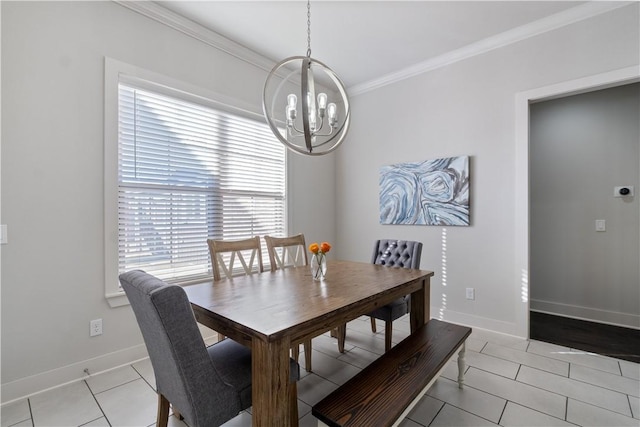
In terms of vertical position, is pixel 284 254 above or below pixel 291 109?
below

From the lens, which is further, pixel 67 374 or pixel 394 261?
pixel 394 261

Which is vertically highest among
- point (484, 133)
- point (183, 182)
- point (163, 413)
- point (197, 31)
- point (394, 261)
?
point (197, 31)

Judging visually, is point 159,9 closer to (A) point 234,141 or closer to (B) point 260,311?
(A) point 234,141

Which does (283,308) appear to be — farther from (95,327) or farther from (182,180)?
(182,180)

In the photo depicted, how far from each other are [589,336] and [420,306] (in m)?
2.02

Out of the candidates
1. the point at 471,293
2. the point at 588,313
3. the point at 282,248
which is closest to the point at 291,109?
the point at 282,248

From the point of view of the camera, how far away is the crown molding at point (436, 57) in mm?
2525

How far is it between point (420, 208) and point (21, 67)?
3.67m

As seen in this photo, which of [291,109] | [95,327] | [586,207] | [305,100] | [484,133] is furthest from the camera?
[586,207]

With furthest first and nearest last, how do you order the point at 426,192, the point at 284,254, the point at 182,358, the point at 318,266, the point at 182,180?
the point at 426,192
the point at 182,180
the point at 284,254
the point at 318,266
the point at 182,358

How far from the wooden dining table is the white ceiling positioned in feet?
7.31

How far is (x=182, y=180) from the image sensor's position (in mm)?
2832

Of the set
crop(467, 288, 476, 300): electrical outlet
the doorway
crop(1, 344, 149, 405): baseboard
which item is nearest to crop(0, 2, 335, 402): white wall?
crop(1, 344, 149, 405): baseboard

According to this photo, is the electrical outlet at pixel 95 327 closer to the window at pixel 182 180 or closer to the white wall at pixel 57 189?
the white wall at pixel 57 189
